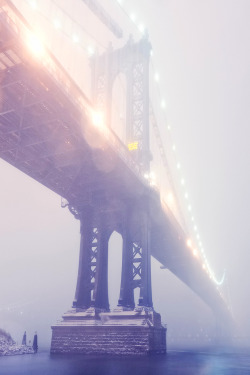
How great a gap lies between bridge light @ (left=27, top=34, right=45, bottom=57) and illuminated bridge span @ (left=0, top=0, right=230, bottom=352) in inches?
1.5

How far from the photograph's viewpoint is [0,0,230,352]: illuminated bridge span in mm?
15953

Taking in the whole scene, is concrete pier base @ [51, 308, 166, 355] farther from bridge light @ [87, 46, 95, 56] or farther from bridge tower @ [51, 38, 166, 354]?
bridge light @ [87, 46, 95, 56]

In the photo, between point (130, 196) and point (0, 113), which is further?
point (130, 196)

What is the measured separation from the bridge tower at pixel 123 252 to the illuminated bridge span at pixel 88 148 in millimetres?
80

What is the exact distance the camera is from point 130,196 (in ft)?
93.2

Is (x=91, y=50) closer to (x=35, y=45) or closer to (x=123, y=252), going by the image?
(x=123, y=252)

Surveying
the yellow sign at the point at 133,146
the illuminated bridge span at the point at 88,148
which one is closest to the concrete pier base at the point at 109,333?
the illuminated bridge span at the point at 88,148

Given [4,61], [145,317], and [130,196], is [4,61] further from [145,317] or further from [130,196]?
[145,317]

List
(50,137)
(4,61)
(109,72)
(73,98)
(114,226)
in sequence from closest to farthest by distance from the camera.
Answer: (4,61) → (73,98) → (50,137) → (114,226) → (109,72)

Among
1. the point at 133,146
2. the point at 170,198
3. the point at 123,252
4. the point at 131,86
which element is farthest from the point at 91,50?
the point at 170,198

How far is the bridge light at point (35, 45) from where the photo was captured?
14.3m

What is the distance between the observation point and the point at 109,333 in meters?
23.3

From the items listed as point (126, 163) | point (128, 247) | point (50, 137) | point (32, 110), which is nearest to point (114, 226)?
point (128, 247)

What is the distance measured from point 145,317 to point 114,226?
26.7ft
